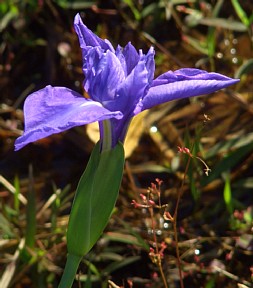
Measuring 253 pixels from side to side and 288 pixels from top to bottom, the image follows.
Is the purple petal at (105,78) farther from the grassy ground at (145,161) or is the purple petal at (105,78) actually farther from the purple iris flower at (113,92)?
the grassy ground at (145,161)

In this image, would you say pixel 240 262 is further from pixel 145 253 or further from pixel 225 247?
pixel 145 253

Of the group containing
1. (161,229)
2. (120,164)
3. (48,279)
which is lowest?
(48,279)

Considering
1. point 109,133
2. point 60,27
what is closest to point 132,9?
point 60,27

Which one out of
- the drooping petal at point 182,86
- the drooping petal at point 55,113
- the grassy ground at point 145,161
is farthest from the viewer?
the grassy ground at point 145,161

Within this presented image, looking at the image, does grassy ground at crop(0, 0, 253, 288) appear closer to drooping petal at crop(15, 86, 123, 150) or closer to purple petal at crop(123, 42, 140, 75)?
purple petal at crop(123, 42, 140, 75)

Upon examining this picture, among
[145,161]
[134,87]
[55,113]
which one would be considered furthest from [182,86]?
[145,161]

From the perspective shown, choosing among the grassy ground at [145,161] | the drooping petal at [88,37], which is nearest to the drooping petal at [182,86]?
the drooping petal at [88,37]

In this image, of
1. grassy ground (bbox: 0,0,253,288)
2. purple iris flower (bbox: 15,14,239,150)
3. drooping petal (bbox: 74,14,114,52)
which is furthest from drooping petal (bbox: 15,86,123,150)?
grassy ground (bbox: 0,0,253,288)

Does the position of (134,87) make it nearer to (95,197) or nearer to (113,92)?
(113,92)
